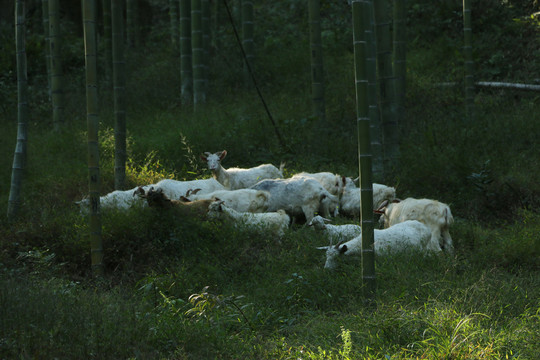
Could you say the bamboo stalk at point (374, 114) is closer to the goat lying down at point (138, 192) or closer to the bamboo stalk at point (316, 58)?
the bamboo stalk at point (316, 58)

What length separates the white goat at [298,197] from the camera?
33.6ft

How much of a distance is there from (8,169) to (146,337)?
8.41 meters

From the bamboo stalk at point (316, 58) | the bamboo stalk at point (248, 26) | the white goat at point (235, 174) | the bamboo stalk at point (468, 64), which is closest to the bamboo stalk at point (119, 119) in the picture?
the white goat at point (235, 174)

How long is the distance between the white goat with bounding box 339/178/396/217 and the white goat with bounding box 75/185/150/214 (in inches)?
141

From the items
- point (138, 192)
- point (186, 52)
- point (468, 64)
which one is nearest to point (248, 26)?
point (186, 52)

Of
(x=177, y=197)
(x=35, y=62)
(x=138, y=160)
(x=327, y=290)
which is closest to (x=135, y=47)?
(x=35, y=62)

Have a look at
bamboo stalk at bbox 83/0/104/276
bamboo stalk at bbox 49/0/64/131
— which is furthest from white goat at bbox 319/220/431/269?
bamboo stalk at bbox 49/0/64/131

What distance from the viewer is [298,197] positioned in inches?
404

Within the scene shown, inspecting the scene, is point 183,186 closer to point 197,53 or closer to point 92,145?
point 92,145

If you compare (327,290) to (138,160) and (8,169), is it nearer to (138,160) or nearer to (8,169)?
(138,160)

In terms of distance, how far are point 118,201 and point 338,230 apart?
11.3 ft

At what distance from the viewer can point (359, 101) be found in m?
6.38

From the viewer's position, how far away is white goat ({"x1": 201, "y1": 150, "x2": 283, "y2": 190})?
36.9 ft

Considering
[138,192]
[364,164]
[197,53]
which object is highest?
[197,53]
